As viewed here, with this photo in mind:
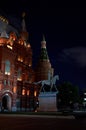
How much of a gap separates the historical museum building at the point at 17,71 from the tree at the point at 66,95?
8590 millimetres

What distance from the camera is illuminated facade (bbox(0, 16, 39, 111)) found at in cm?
7850

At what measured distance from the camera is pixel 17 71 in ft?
304

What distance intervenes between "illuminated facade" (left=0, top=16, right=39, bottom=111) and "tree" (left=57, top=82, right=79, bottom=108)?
9.99 meters

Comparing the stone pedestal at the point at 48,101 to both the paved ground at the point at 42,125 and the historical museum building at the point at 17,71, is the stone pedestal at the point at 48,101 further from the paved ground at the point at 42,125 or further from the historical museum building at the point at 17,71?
the paved ground at the point at 42,125

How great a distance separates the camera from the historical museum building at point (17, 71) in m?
78.7

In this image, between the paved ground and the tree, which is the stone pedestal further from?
the tree

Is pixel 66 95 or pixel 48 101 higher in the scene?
pixel 66 95

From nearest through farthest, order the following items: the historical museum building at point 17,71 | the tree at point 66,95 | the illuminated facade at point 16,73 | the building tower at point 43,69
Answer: the illuminated facade at point 16,73 → the historical museum building at point 17,71 → the tree at point 66,95 → the building tower at point 43,69

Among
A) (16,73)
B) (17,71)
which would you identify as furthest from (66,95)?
(16,73)

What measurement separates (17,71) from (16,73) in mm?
3799

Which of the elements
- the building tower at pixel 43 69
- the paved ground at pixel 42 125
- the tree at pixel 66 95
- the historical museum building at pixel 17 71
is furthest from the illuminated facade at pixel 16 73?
the paved ground at pixel 42 125

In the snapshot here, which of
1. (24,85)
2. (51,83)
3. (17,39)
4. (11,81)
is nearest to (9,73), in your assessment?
(11,81)

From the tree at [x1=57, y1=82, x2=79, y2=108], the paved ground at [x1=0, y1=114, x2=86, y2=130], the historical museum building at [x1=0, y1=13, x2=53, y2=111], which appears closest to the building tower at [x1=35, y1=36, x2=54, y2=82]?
the historical museum building at [x1=0, y1=13, x2=53, y2=111]

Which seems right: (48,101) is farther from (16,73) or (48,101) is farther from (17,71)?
(17,71)
